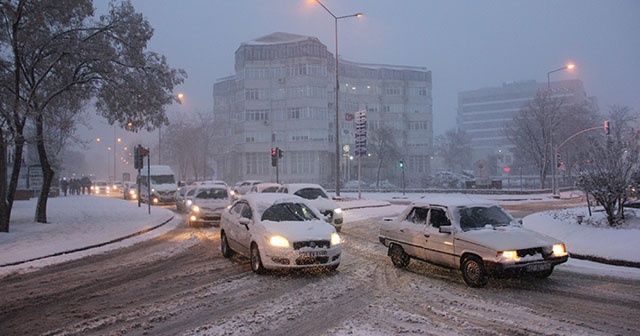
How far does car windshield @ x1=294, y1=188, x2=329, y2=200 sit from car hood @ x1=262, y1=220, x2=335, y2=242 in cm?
787

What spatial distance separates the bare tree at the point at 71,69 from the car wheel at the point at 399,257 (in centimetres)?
1250

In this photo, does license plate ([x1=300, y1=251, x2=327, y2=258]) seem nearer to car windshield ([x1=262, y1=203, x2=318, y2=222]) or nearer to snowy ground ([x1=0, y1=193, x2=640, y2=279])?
car windshield ([x1=262, y1=203, x2=318, y2=222])

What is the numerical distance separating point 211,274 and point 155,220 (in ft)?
41.1

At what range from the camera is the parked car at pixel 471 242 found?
7617 millimetres

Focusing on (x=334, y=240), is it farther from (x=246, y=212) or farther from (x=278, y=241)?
(x=246, y=212)

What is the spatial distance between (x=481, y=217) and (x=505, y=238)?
1.03 metres

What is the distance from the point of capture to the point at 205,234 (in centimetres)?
1675

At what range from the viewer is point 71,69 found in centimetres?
1812

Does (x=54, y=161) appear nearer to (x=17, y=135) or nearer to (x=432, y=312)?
(x=17, y=135)

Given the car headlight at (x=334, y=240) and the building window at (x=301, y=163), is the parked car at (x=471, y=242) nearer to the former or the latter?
the car headlight at (x=334, y=240)

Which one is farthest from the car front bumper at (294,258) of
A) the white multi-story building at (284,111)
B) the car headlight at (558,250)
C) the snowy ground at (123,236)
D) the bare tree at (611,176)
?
the white multi-story building at (284,111)

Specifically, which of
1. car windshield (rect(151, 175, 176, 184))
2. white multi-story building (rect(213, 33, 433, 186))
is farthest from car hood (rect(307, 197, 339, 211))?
white multi-story building (rect(213, 33, 433, 186))

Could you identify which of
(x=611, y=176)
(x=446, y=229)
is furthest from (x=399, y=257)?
(x=611, y=176)

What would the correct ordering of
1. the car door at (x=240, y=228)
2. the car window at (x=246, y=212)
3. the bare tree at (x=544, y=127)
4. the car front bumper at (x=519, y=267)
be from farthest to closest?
the bare tree at (x=544, y=127)
the car window at (x=246, y=212)
the car door at (x=240, y=228)
the car front bumper at (x=519, y=267)
